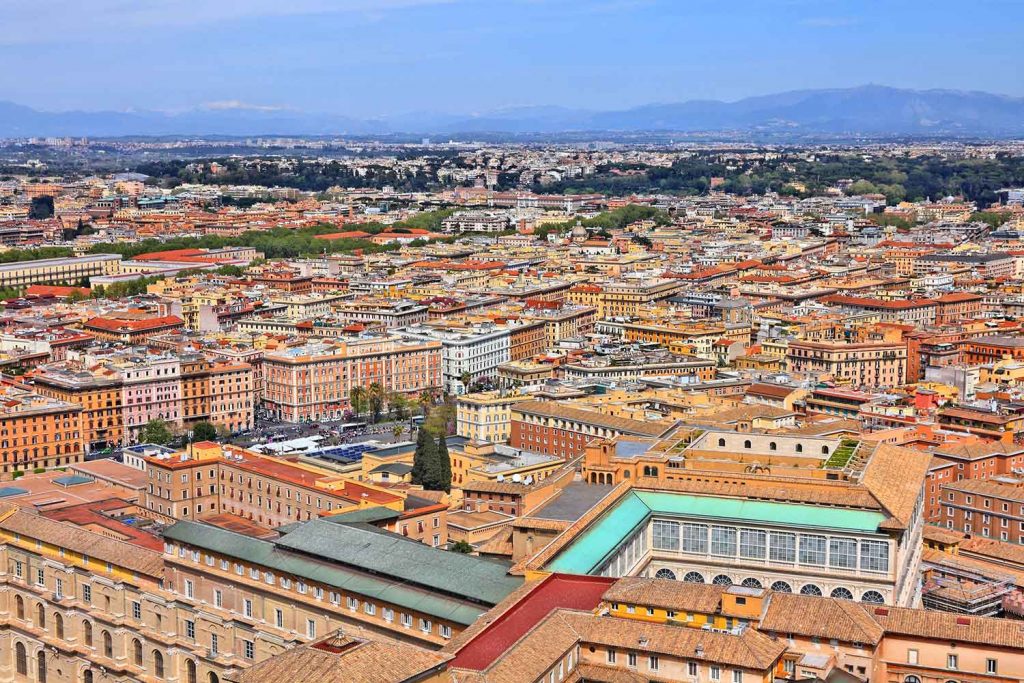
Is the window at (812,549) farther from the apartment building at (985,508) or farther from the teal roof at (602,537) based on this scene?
the apartment building at (985,508)

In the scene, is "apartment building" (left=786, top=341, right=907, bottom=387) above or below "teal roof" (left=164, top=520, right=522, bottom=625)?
below

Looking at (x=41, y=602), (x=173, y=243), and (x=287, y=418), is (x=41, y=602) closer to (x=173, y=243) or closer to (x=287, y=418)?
(x=287, y=418)

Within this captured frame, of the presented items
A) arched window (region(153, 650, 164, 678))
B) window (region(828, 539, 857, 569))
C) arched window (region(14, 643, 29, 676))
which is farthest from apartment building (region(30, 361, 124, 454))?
window (region(828, 539, 857, 569))

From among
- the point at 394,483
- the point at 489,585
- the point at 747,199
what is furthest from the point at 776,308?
the point at 747,199

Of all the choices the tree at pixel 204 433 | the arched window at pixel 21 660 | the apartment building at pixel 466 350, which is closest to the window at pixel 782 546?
the arched window at pixel 21 660

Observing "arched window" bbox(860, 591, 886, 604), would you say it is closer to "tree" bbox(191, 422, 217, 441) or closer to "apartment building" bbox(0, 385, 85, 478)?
"tree" bbox(191, 422, 217, 441)

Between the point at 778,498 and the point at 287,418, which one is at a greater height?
the point at 778,498
